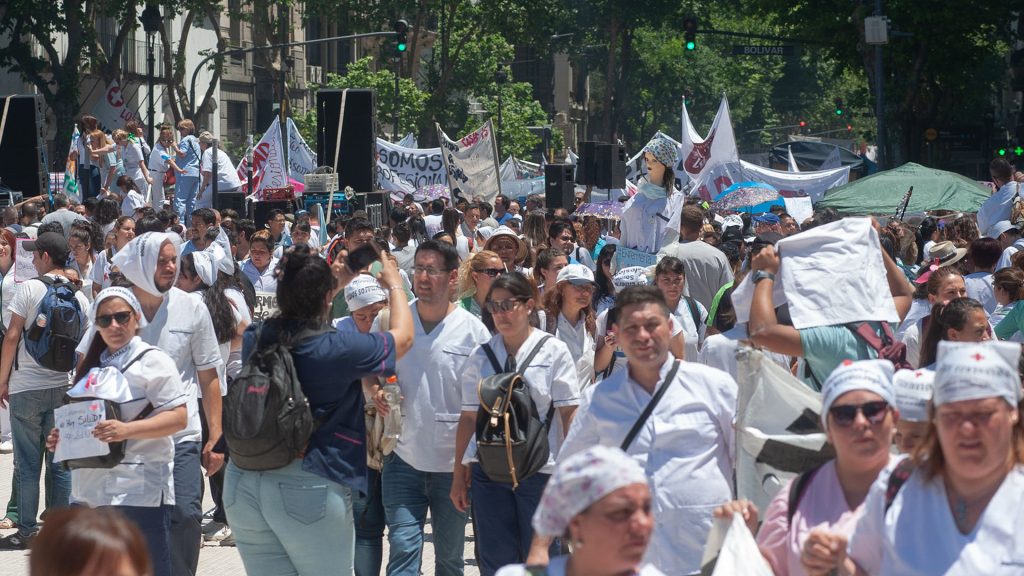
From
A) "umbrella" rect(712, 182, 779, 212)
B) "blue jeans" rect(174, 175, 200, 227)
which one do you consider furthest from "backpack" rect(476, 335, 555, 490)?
"umbrella" rect(712, 182, 779, 212)

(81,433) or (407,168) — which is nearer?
(81,433)

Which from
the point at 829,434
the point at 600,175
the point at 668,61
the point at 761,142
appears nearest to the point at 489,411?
the point at 829,434

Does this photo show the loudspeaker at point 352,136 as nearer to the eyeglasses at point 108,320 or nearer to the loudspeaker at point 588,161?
the loudspeaker at point 588,161

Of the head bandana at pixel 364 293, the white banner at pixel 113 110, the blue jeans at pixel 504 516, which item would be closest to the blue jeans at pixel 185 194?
the white banner at pixel 113 110

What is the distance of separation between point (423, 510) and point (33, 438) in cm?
299

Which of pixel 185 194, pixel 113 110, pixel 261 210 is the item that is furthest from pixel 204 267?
pixel 113 110

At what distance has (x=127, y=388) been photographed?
18.6 feet

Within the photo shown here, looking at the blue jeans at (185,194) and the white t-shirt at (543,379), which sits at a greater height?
the white t-shirt at (543,379)

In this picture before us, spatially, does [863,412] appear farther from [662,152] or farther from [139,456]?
[662,152]

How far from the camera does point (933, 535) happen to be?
3523mm

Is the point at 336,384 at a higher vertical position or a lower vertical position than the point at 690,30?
lower

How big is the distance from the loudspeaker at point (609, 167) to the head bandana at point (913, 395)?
1772 cm

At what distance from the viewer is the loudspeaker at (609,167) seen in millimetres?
22016

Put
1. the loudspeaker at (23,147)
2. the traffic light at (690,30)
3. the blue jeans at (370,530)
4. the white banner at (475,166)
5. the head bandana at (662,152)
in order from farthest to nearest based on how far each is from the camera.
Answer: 1. the traffic light at (690,30)
2. the white banner at (475,166)
3. the loudspeaker at (23,147)
4. the head bandana at (662,152)
5. the blue jeans at (370,530)
